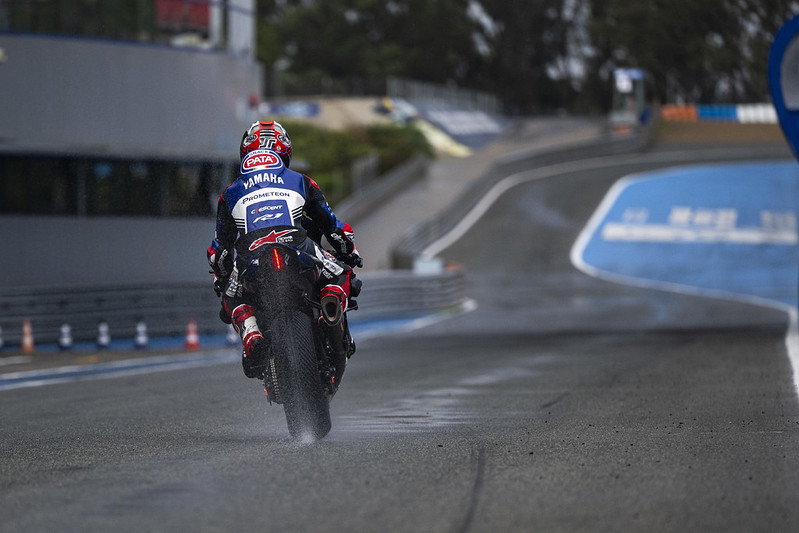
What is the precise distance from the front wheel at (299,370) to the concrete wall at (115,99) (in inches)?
705

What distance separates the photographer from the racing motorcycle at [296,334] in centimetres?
780

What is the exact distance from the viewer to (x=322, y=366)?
26.8 ft

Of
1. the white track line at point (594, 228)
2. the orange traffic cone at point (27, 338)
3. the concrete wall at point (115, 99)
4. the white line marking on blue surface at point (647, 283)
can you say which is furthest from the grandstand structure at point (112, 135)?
the white track line at point (594, 228)

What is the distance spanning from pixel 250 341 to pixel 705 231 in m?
37.8

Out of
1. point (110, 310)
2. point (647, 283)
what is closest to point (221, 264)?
point (110, 310)

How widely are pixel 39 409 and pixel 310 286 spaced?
400 cm

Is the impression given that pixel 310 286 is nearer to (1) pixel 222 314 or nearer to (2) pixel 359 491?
(1) pixel 222 314

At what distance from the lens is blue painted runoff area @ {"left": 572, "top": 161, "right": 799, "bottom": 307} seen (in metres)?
36.7

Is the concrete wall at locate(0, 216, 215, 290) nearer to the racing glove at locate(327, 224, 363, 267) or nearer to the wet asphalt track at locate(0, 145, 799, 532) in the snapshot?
the wet asphalt track at locate(0, 145, 799, 532)

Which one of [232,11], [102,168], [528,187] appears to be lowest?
[528,187]

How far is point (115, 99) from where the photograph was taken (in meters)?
25.5

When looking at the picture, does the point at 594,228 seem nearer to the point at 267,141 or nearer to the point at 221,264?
the point at 267,141

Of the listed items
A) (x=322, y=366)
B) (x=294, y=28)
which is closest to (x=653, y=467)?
(x=322, y=366)

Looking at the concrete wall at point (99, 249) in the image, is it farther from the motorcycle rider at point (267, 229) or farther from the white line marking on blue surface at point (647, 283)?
the motorcycle rider at point (267, 229)
